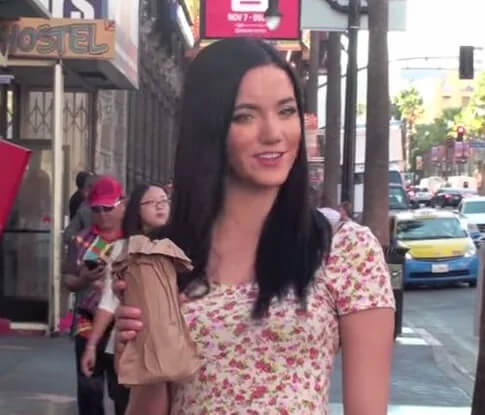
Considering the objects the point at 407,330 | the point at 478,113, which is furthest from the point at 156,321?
the point at 478,113

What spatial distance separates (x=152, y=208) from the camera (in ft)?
24.1

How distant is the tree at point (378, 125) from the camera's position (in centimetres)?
2047

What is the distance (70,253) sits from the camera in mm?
8234

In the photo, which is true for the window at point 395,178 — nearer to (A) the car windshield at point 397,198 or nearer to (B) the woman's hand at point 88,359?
(A) the car windshield at point 397,198

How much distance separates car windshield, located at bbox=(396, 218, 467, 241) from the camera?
2759 cm

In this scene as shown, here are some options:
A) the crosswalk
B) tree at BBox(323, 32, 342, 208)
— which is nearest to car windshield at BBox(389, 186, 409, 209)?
tree at BBox(323, 32, 342, 208)

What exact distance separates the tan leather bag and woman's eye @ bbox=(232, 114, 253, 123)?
0.37 m

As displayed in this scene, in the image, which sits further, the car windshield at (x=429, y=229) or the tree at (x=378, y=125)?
the car windshield at (x=429, y=229)

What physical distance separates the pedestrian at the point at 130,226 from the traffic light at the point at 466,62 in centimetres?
3541

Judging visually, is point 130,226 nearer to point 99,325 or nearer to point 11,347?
point 99,325

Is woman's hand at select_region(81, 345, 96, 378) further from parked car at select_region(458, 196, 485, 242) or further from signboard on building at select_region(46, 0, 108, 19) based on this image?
parked car at select_region(458, 196, 485, 242)

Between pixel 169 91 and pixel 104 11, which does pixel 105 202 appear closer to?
pixel 104 11

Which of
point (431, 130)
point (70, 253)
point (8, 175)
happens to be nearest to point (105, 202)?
point (70, 253)

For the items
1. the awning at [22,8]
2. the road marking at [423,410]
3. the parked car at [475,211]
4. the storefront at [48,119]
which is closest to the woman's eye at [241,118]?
the road marking at [423,410]
